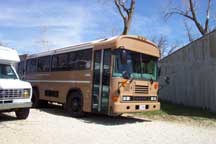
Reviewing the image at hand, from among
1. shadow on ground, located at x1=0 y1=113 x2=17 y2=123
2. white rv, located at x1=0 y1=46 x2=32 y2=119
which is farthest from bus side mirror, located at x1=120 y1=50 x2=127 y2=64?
shadow on ground, located at x1=0 y1=113 x2=17 y2=123

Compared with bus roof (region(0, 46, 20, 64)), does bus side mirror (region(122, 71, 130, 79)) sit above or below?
below

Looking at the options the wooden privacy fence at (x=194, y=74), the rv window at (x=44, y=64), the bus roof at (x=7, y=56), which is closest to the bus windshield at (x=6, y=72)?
the bus roof at (x=7, y=56)

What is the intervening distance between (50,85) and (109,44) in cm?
483

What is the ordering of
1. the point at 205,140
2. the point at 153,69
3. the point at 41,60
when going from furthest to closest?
the point at 41,60
the point at 153,69
the point at 205,140

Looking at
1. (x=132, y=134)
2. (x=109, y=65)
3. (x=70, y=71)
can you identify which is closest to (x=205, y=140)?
(x=132, y=134)

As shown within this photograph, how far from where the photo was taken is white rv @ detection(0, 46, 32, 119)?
10430 millimetres

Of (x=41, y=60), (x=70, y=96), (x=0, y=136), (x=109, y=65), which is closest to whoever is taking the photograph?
(x=0, y=136)

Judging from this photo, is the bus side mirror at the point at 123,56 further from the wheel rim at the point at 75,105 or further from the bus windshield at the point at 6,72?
the bus windshield at the point at 6,72

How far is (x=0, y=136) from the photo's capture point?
8500mm

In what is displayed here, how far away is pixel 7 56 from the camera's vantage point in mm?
11797

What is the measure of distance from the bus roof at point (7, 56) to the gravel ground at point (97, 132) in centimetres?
211

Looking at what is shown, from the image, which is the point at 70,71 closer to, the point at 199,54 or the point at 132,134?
the point at 132,134

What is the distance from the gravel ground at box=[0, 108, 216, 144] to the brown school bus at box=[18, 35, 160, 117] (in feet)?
2.44

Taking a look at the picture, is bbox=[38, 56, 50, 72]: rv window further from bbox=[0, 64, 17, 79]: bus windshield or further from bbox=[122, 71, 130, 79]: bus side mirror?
bbox=[122, 71, 130, 79]: bus side mirror
